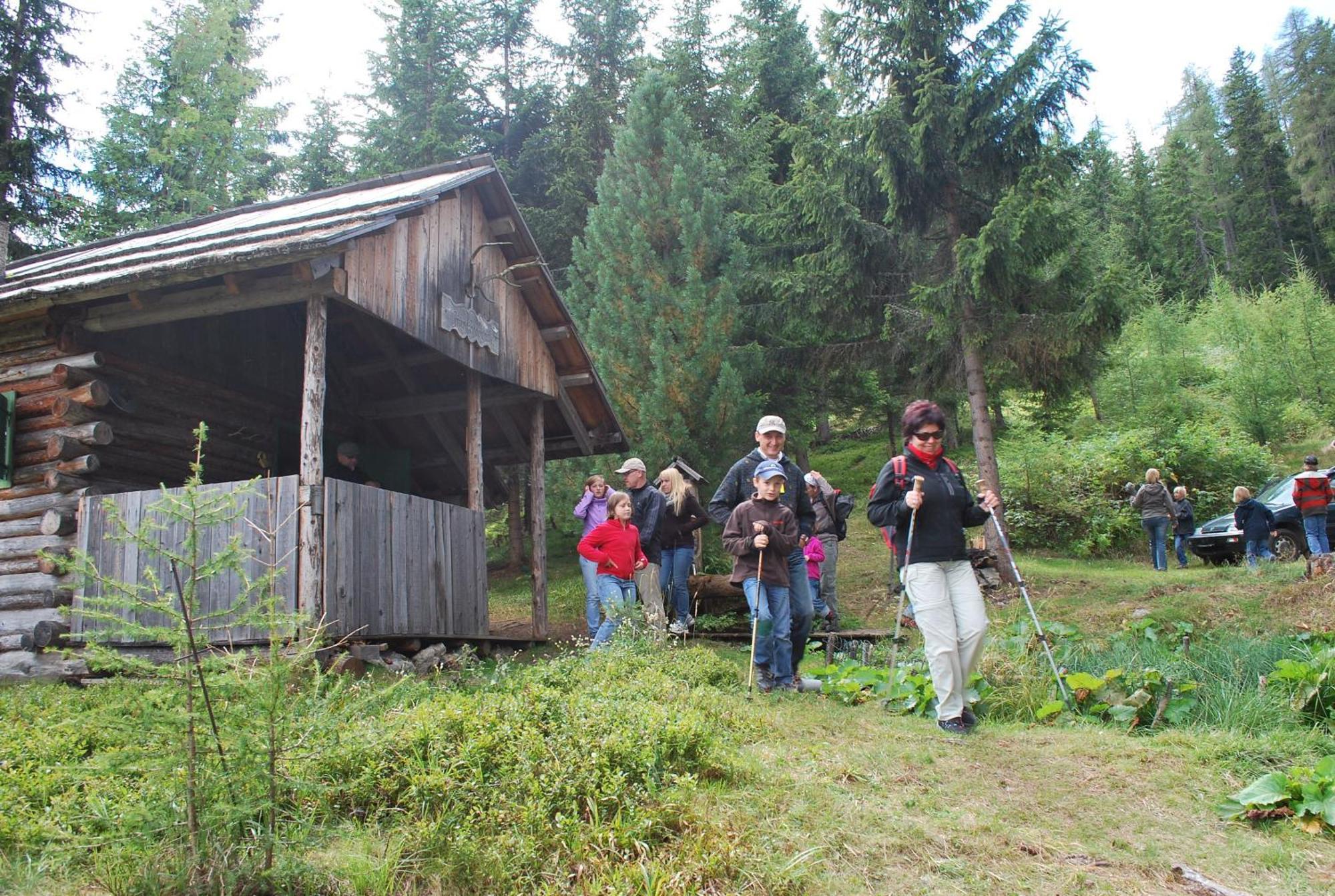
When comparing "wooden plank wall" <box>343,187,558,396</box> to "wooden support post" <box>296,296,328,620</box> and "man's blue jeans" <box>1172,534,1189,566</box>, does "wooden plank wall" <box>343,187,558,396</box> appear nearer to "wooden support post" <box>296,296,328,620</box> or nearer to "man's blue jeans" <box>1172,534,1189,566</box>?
"wooden support post" <box>296,296,328,620</box>

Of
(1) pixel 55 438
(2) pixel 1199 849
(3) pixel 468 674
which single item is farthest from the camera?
(1) pixel 55 438

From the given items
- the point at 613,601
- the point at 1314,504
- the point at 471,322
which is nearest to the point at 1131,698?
the point at 613,601

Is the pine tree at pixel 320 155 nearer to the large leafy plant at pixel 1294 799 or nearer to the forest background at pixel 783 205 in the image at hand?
the forest background at pixel 783 205

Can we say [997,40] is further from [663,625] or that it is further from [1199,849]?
[1199,849]

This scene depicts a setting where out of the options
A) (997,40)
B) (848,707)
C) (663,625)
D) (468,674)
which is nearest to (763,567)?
(848,707)

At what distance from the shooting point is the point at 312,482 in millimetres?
7453

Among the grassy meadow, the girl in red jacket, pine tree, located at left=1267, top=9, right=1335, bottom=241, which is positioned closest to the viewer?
the grassy meadow

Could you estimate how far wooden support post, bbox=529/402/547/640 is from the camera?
11672mm

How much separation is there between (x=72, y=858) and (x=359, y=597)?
4.36 m

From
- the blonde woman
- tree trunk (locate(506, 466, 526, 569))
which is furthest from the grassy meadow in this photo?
tree trunk (locate(506, 466, 526, 569))

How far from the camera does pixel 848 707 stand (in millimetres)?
6516

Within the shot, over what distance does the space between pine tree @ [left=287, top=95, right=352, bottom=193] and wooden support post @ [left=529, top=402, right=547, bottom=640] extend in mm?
15508

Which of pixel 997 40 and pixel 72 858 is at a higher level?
pixel 997 40

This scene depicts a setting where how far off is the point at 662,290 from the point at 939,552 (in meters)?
12.3
